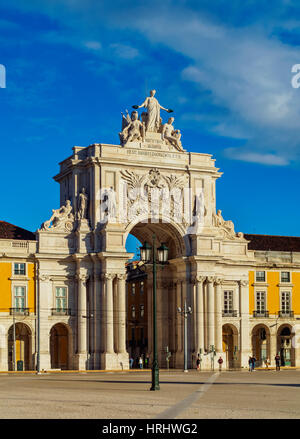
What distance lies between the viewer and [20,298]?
73.0 m

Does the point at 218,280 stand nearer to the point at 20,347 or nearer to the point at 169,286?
the point at 169,286

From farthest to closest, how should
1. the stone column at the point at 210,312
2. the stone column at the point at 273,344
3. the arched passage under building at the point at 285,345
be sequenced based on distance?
1. the arched passage under building at the point at 285,345
2. the stone column at the point at 273,344
3. the stone column at the point at 210,312

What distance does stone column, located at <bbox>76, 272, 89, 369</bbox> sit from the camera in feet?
239

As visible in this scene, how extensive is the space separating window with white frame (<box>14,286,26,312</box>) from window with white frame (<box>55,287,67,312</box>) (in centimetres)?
289

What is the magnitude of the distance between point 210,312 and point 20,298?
16747 mm

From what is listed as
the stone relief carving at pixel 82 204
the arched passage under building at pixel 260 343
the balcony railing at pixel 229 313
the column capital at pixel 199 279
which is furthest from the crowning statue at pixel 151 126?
the arched passage under building at pixel 260 343

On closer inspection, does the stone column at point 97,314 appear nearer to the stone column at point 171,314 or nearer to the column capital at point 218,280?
the stone column at point 171,314

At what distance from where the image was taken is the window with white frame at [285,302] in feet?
279

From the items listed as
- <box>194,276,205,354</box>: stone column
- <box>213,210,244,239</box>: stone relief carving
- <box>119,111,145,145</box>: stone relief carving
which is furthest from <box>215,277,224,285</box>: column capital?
<box>119,111,145,145</box>: stone relief carving

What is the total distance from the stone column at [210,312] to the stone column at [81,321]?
10.9 m

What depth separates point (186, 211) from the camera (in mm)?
78625

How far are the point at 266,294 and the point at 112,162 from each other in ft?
69.6
